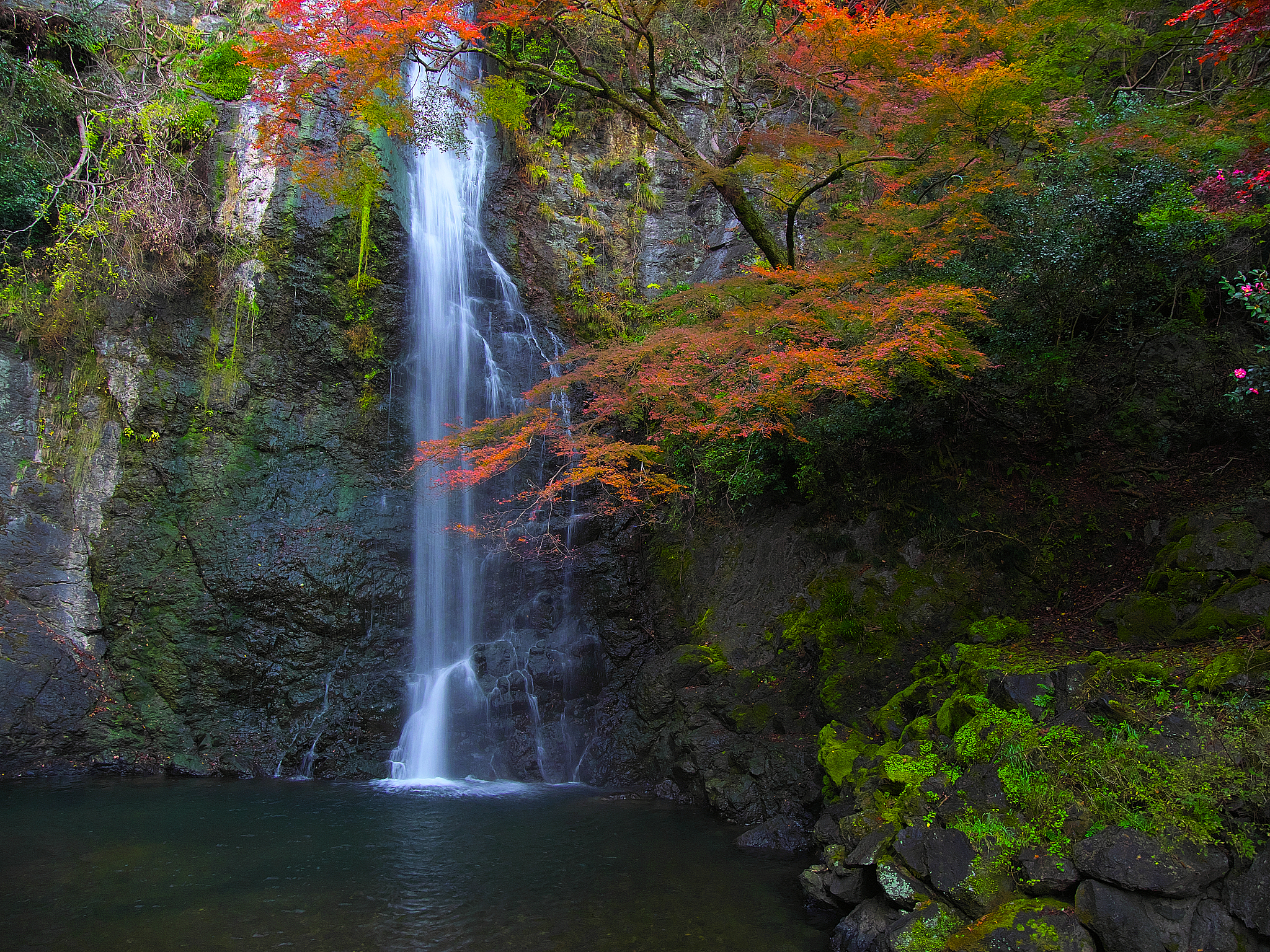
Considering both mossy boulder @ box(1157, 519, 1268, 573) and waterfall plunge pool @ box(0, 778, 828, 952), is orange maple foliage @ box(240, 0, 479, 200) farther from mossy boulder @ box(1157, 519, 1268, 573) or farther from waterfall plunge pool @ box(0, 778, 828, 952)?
mossy boulder @ box(1157, 519, 1268, 573)

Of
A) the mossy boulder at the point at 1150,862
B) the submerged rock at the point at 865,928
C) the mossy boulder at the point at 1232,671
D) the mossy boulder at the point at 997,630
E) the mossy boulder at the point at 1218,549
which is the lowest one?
the submerged rock at the point at 865,928

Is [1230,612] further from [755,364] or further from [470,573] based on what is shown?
[470,573]

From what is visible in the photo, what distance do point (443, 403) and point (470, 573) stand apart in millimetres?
3190

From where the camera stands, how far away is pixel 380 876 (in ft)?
21.7

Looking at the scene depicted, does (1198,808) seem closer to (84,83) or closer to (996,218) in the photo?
(996,218)

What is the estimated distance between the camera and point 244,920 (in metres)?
5.64

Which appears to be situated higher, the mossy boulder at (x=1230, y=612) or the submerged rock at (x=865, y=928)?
the mossy boulder at (x=1230, y=612)

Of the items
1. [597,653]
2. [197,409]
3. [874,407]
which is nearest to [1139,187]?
[874,407]

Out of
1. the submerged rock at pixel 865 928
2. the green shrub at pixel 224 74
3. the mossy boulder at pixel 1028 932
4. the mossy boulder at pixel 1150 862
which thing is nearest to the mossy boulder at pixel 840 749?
the submerged rock at pixel 865 928

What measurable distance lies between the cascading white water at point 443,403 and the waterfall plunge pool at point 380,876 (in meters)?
1.92

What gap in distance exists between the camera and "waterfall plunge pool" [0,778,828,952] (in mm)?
5457

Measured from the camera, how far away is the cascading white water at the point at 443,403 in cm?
1109

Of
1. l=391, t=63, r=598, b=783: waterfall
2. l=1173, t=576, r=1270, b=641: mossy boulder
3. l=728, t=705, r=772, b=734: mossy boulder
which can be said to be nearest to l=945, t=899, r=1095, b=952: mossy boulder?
l=1173, t=576, r=1270, b=641: mossy boulder

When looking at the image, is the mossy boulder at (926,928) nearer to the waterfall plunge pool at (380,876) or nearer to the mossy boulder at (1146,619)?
the waterfall plunge pool at (380,876)
